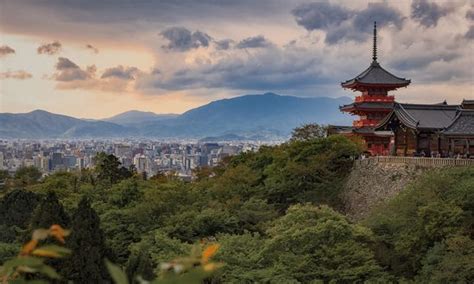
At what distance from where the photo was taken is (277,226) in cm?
1930

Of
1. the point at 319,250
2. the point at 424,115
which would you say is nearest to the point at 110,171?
the point at 424,115

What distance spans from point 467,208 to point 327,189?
928cm

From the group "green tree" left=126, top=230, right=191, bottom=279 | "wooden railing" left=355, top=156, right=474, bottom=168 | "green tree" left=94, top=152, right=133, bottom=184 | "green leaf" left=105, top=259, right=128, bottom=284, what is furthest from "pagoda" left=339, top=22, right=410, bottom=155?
"green leaf" left=105, top=259, right=128, bottom=284

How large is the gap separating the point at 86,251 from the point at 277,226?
Result: 5.70m

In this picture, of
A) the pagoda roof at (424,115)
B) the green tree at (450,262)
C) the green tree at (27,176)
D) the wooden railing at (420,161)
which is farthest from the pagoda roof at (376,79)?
the green tree at (27,176)

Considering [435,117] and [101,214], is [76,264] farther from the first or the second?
[435,117]

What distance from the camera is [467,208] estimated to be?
64.5 ft

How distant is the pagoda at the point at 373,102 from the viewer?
114 ft

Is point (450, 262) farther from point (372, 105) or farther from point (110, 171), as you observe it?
point (110, 171)

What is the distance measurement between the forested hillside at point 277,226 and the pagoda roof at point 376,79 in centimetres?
779

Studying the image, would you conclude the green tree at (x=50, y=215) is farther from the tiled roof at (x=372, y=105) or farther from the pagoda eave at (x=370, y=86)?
the pagoda eave at (x=370, y=86)

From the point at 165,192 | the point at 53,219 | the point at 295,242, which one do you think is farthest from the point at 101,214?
the point at 295,242

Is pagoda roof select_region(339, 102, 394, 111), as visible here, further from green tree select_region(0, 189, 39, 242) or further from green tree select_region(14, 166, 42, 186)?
green tree select_region(14, 166, 42, 186)

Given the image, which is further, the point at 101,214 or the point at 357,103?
the point at 357,103
